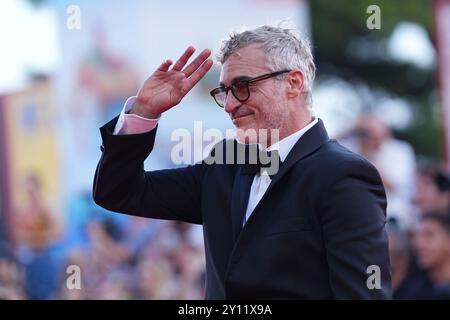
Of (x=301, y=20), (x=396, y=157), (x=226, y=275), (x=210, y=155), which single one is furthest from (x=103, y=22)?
(x=226, y=275)

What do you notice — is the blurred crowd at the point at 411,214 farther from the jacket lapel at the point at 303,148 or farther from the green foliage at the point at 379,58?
the green foliage at the point at 379,58

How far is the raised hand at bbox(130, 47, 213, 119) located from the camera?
350cm

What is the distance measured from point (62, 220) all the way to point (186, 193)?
523 centimetres

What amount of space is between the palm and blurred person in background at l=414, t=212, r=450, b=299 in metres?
3.32

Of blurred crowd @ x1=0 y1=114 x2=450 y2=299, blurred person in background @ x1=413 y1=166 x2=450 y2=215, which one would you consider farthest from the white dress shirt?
blurred crowd @ x1=0 y1=114 x2=450 y2=299

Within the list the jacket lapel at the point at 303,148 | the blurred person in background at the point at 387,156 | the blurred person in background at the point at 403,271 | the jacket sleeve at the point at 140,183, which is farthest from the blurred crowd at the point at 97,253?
the jacket lapel at the point at 303,148

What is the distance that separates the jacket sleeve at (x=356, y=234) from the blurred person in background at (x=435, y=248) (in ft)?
11.0

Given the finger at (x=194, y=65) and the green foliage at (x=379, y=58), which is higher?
the green foliage at (x=379, y=58)

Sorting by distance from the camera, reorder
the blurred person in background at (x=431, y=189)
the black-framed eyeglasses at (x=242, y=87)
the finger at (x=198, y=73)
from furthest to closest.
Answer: the blurred person in background at (x=431, y=189), the finger at (x=198, y=73), the black-framed eyeglasses at (x=242, y=87)

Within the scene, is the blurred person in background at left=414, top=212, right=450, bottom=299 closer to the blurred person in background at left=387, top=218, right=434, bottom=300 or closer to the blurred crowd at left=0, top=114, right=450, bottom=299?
the blurred person in background at left=387, top=218, right=434, bottom=300

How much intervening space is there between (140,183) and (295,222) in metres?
0.71

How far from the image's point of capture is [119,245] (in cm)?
870

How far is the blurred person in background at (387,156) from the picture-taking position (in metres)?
8.49

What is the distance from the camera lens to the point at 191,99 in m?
8.52
